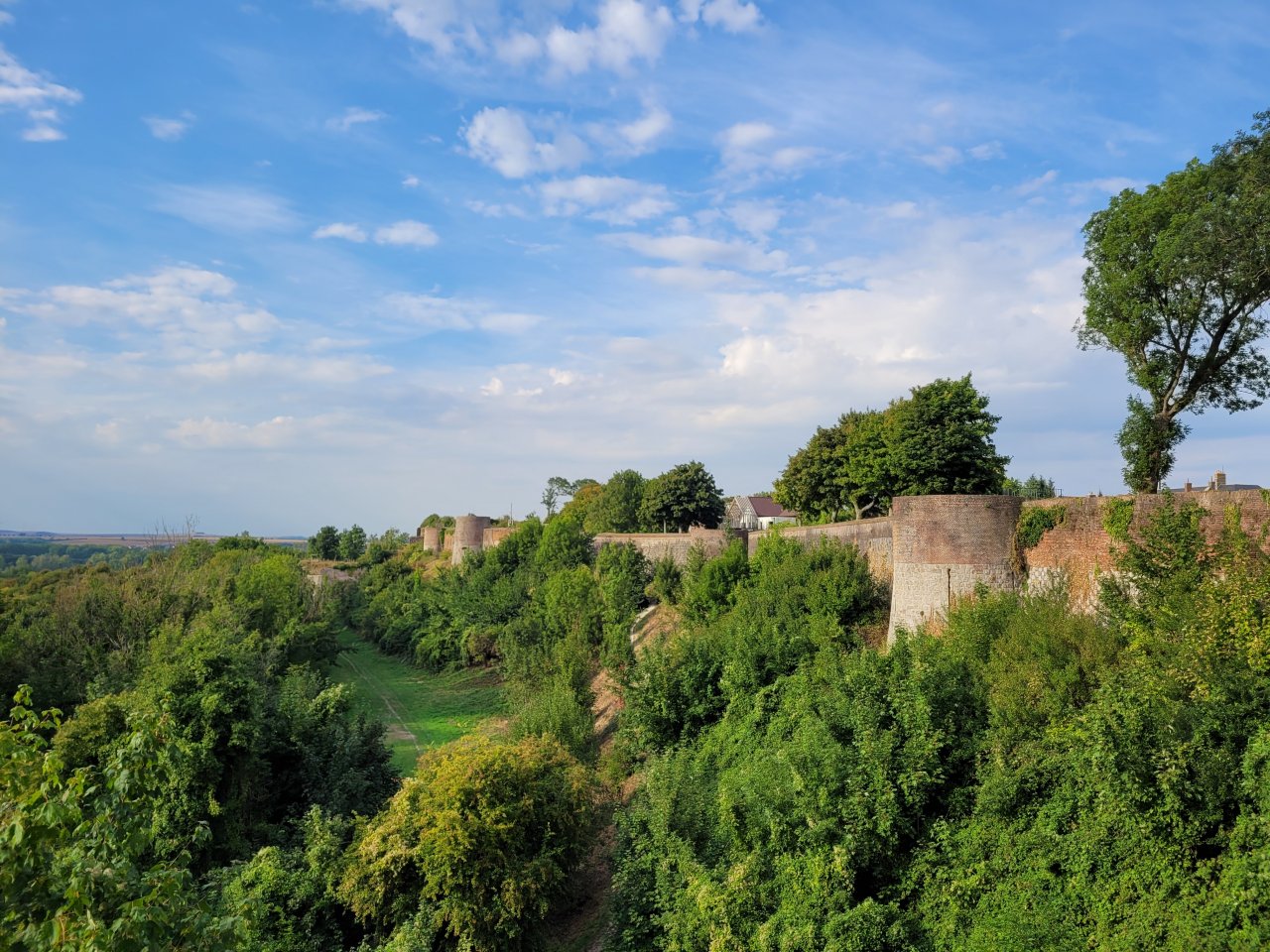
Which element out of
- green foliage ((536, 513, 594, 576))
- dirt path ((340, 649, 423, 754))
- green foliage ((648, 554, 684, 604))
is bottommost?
dirt path ((340, 649, 423, 754))

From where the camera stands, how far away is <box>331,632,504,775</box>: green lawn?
3081 cm

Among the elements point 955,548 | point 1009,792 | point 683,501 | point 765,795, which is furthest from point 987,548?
point 683,501

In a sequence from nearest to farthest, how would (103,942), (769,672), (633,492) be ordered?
(103,942) < (769,672) < (633,492)

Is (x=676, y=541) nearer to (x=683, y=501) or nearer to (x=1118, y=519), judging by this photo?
(x=683, y=501)

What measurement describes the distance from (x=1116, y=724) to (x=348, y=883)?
511 inches

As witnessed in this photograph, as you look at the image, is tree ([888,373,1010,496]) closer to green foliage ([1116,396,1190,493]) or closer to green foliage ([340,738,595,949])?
green foliage ([1116,396,1190,493])

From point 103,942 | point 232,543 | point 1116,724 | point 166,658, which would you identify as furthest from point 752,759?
point 232,543

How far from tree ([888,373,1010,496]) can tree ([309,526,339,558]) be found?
77.5 meters

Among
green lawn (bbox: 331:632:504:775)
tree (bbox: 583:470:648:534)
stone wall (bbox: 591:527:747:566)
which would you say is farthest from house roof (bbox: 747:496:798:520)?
green lawn (bbox: 331:632:504:775)

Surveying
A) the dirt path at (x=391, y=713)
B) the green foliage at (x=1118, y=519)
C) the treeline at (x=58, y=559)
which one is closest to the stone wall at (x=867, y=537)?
the green foliage at (x=1118, y=519)

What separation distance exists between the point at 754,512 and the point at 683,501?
29992mm

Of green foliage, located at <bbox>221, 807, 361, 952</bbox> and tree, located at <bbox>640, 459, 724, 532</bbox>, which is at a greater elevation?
tree, located at <bbox>640, 459, 724, 532</bbox>

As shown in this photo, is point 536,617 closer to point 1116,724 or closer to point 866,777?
point 866,777

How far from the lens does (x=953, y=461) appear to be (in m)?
29.4
